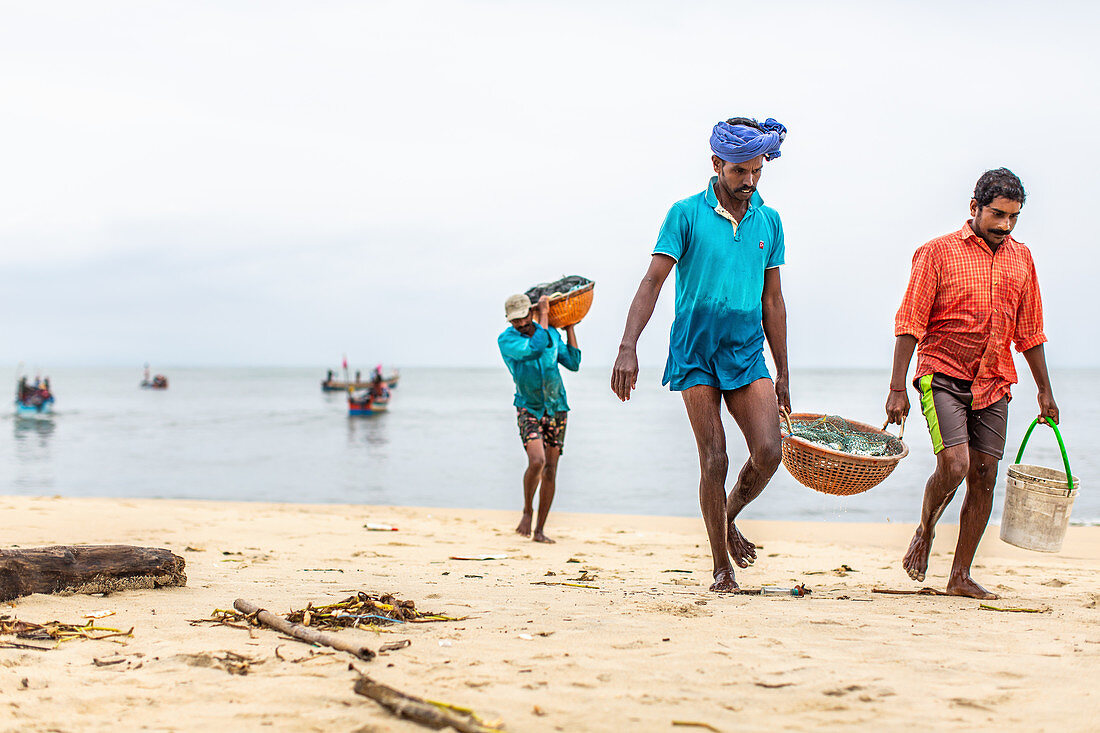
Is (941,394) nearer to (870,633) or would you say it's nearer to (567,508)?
(870,633)

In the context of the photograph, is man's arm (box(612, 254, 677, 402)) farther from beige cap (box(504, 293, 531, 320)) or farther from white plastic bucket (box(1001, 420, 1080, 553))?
beige cap (box(504, 293, 531, 320))

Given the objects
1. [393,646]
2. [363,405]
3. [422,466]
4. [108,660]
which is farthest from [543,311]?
[363,405]

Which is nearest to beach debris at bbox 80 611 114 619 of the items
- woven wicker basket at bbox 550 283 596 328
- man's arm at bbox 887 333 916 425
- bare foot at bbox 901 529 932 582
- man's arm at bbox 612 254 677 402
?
man's arm at bbox 612 254 677 402

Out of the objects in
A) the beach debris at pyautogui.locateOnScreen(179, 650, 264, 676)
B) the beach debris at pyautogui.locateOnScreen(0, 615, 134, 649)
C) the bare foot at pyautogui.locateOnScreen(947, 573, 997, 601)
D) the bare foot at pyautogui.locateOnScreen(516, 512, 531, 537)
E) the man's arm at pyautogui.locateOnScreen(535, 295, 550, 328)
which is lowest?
the bare foot at pyautogui.locateOnScreen(516, 512, 531, 537)

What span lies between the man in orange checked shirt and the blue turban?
1051mm

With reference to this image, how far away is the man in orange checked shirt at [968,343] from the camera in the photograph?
4.52 metres

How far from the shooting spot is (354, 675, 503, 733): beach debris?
2.26 m

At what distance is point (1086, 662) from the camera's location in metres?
3.04

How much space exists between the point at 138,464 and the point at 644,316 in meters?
16.6

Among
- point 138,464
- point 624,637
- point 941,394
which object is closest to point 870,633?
point 624,637

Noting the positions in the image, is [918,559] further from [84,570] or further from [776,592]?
[84,570]

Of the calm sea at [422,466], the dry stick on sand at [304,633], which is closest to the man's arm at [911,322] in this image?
the dry stick on sand at [304,633]

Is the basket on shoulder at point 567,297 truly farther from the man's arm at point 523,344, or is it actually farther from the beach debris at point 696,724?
the beach debris at point 696,724

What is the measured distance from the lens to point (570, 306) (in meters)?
7.52
